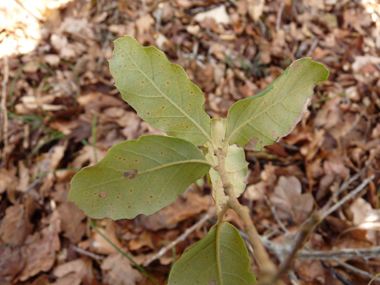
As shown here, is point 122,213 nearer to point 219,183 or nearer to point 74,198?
point 74,198

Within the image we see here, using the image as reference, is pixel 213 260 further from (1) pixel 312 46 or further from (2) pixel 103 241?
(1) pixel 312 46

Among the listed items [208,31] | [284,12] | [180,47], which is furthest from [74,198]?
[284,12]

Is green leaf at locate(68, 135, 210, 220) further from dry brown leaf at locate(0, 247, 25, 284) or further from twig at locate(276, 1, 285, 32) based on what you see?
twig at locate(276, 1, 285, 32)

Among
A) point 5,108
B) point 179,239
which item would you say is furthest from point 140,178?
point 5,108

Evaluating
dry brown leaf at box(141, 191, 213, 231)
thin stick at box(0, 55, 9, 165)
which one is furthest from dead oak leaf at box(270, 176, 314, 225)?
thin stick at box(0, 55, 9, 165)

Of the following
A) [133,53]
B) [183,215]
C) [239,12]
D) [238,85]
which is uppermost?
[133,53]

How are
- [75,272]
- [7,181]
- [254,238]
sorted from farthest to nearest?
[7,181] → [75,272] → [254,238]
